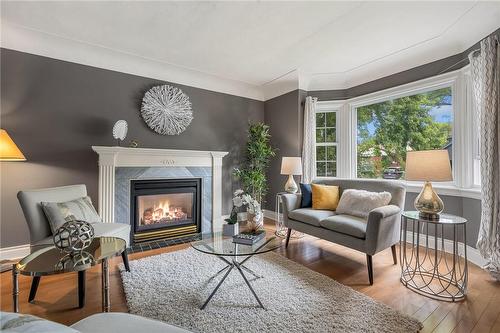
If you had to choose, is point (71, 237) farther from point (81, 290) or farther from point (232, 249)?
point (232, 249)

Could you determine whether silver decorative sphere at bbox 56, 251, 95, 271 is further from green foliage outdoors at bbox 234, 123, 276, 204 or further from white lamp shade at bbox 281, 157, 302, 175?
green foliage outdoors at bbox 234, 123, 276, 204

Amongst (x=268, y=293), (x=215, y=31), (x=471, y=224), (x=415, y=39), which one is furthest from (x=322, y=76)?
(x=268, y=293)

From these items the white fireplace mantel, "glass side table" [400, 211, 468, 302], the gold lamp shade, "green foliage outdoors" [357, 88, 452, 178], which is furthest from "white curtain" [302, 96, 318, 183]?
the gold lamp shade

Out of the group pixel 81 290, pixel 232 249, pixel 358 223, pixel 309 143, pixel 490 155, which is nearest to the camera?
pixel 81 290

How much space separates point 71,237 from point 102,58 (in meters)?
2.73

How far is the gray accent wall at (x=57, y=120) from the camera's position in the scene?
271 centimetres

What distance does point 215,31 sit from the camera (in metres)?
2.78

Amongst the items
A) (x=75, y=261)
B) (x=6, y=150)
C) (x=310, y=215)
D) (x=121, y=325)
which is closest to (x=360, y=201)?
(x=310, y=215)

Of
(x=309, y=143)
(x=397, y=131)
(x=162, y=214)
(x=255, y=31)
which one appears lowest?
(x=162, y=214)

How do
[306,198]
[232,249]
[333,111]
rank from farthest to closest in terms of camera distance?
[333,111] < [306,198] < [232,249]

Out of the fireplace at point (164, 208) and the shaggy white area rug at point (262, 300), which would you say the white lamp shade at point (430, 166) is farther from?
the fireplace at point (164, 208)

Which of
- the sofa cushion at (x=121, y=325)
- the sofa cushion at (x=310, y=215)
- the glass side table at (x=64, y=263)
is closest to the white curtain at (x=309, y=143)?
the sofa cushion at (x=310, y=215)

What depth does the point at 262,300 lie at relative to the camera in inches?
74.2

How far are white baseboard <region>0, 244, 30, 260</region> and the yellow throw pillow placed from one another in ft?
11.9
